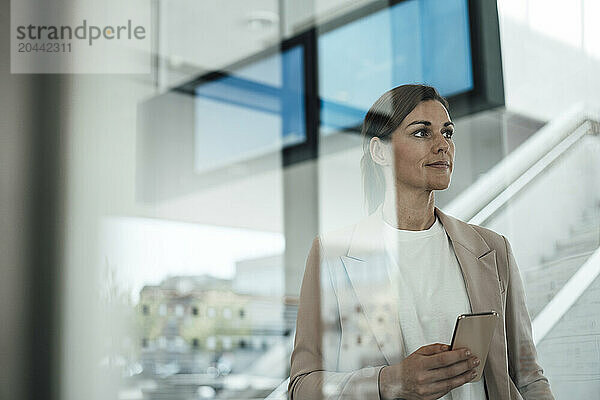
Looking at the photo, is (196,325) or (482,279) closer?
(482,279)

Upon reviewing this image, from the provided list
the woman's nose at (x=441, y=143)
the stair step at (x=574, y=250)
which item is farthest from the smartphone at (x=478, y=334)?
the woman's nose at (x=441, y=143)

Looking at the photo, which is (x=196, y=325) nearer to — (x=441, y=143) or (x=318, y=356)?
(x=318, y=356)

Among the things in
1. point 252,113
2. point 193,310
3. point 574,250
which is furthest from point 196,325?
point 574,250

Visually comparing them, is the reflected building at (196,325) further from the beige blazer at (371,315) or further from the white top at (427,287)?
the white top at (427,287)

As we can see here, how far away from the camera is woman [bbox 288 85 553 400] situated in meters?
0.86

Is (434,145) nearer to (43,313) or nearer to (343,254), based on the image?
(343,254)

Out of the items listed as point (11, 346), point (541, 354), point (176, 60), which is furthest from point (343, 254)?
point (11, 346)

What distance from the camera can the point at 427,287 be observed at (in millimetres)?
903

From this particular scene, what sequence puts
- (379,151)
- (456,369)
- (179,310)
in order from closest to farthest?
(456,369) → (379,151) → (179,310)

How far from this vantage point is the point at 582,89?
0.91 m

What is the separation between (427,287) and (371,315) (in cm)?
9

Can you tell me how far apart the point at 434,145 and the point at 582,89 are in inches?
7.9

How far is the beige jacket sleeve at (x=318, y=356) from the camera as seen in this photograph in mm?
934

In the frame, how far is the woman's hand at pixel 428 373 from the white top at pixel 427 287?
0.01m
